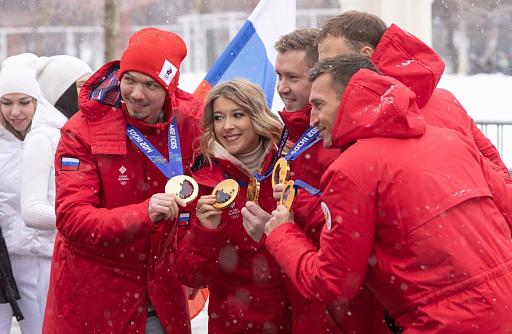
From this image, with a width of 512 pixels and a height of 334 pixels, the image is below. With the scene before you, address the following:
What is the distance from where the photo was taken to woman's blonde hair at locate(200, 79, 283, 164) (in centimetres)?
506

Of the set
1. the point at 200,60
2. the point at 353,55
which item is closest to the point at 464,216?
the point at 353,55

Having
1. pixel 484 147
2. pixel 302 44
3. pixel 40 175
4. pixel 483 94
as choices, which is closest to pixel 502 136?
pixel 40 175

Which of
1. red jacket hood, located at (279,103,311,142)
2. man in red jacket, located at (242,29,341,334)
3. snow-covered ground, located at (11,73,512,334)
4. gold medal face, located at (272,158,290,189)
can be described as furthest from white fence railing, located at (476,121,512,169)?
gold medal face, located at (272,158,290,189)

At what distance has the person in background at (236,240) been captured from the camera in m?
4.93

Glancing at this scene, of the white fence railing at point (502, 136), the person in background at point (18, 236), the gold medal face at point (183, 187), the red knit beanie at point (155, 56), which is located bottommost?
the white fence railing at point (502, 136)

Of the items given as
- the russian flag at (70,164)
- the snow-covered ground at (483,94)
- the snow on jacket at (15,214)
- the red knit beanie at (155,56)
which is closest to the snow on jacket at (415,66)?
the red knit beanie at (155,56)

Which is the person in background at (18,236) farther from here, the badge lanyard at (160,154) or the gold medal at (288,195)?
the gold medal at (288,195)

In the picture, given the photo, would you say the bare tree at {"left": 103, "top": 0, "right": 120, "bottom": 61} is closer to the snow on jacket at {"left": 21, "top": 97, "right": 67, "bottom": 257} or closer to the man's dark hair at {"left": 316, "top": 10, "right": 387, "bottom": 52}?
the snow on jacket at {"left": 21, "top": 97, "right": 67, "bottom": 257}

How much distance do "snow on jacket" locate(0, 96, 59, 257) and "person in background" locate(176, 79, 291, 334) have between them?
2.10 metres

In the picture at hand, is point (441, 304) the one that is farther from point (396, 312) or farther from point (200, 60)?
point (200, 60)

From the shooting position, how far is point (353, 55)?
13.9ft

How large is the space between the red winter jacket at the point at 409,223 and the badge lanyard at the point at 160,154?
1.27 meters

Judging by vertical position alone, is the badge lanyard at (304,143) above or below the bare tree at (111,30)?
above

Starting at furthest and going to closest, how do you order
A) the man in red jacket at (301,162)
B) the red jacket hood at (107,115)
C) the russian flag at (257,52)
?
the russian flag at (257,52) → the red jacket hood at (107,115) → the man in red jacket at (301,162)
